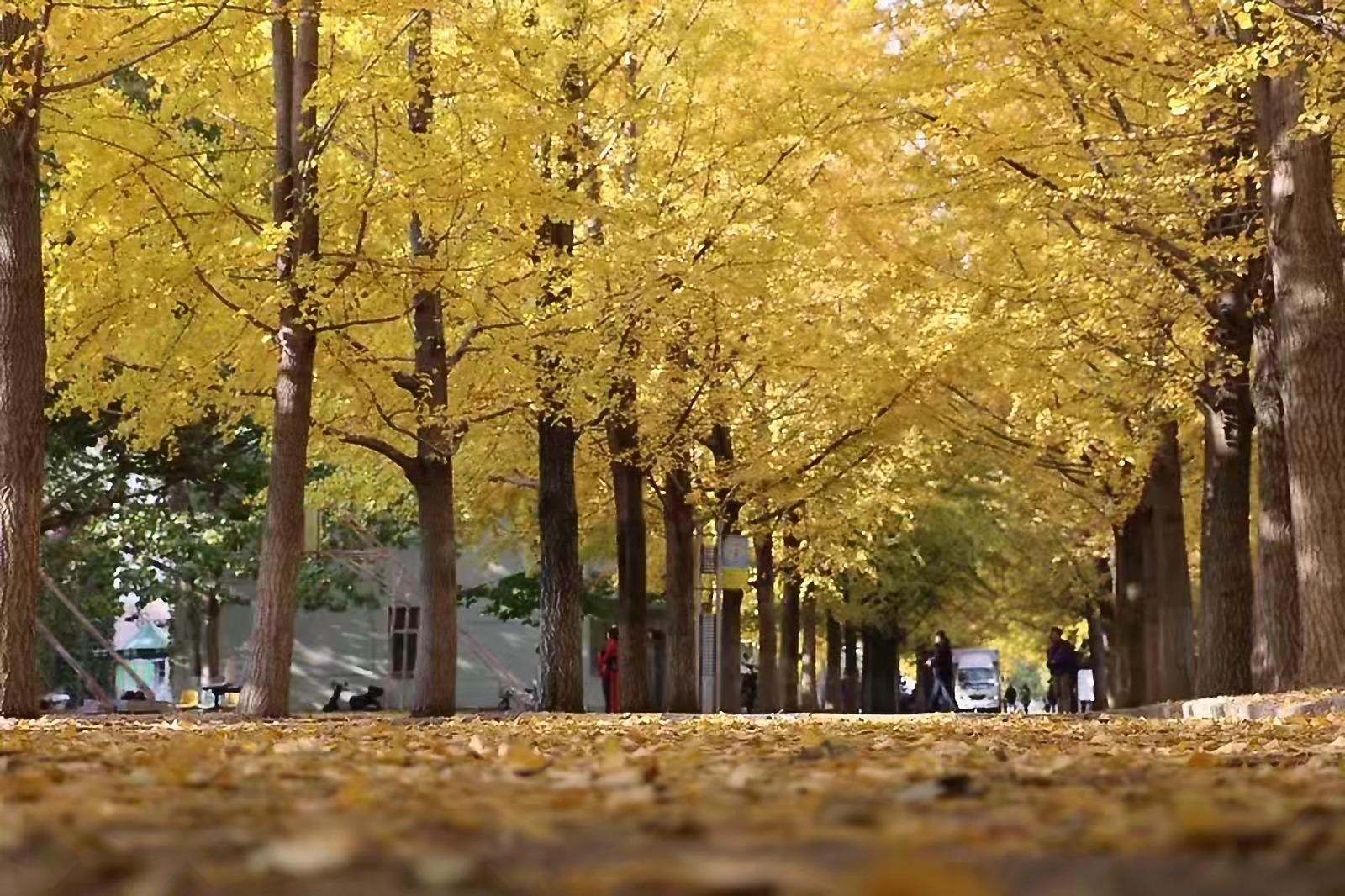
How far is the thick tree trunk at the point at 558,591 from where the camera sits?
75.2ft

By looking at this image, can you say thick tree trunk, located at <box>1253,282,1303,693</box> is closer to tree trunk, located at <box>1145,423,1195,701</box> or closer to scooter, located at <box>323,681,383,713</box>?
tree trunk, located at <box>1145,423,1195,701</box>

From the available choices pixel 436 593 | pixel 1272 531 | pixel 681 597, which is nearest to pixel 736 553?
pixel 681 597

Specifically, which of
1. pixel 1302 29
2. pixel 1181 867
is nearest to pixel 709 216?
pixel 1302 29

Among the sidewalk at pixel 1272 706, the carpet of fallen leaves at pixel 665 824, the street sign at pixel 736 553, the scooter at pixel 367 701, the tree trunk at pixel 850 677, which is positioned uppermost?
the street sign at pixel 736 553

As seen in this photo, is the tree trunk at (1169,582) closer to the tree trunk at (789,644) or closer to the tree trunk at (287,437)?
the tree trunk at (789,644)

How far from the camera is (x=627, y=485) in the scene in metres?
26.5

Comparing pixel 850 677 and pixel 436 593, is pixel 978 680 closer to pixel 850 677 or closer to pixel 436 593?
pixel 850 677

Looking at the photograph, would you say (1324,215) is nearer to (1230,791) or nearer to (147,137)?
(147,137)

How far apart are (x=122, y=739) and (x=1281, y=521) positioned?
37.7ft

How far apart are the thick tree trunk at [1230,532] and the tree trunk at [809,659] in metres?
21.9

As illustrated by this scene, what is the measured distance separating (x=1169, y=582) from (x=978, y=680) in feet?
157

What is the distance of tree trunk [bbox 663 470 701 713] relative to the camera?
1069 inches

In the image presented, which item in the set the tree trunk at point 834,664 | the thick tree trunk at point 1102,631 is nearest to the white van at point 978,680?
the thick tree trunk at point 1102,631

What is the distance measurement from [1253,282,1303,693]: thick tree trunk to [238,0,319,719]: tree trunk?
835cm
